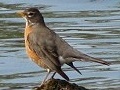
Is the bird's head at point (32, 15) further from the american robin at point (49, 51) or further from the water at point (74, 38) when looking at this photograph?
the water at point (74, 38)

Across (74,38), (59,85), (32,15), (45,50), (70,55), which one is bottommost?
(74,38)

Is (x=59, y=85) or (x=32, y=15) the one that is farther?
(x=32, y=15)

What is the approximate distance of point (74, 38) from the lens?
19.0 metres

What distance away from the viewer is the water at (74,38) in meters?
15.4

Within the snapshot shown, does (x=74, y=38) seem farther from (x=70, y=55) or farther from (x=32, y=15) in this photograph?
(x=70, y=55)

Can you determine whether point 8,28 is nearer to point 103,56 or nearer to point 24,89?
point 103,56

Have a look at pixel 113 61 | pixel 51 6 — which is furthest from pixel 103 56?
pixel 51 6

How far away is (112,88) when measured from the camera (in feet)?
47.6

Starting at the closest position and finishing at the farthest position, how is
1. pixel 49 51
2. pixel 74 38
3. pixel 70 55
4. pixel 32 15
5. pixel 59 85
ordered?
pixel 59 85, pixel 49 51, pixel 70 55, pixel 32 15, pixel 74 38

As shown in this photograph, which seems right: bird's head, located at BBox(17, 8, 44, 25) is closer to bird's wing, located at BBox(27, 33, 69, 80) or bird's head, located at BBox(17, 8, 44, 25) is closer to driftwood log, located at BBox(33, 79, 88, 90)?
bird's wing, located at BBox(27, 33, 69, 80)

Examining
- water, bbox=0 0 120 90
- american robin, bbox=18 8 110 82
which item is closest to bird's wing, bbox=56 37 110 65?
american robin, bbox=18 8 110 82

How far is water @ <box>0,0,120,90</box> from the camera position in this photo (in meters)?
15.4

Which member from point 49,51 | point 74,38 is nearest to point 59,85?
point 49,51

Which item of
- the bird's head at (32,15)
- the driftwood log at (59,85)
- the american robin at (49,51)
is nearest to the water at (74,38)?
the bird's head at (32,15)
